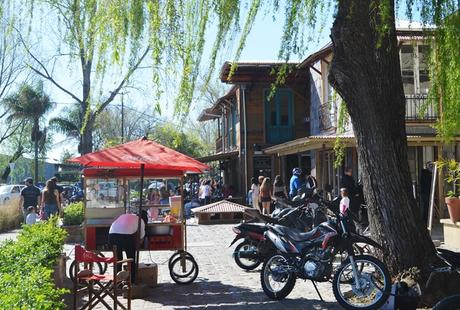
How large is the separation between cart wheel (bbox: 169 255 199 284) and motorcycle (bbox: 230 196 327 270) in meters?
1.11

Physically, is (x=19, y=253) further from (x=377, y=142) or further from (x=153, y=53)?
(x=377, y=142)

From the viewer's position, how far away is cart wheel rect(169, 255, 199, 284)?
9.34m

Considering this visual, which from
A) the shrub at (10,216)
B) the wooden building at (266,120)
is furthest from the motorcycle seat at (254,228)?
the wooden building at (266,120)

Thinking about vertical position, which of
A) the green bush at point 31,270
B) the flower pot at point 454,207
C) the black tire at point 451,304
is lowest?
the black tire at point 451,304

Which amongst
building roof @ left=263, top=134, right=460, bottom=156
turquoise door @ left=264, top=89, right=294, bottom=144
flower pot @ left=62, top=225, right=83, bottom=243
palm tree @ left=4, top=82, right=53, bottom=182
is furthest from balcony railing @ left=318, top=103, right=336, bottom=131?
palm tree @ left=4, top=82, right=53, bottom=182

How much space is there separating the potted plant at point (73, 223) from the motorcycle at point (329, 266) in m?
8.39

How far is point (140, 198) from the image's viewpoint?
888cm

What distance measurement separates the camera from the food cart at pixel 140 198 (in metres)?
8.81

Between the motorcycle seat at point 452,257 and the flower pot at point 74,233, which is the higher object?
the motorcycle seat at point 452,257

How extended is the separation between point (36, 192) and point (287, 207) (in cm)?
993

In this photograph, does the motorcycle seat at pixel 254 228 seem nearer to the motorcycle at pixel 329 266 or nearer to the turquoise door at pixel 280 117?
the motorcycle at pixel 329 266

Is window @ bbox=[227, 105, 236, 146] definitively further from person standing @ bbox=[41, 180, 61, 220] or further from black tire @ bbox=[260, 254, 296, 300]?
black tire @ bbox=[260, 254, 296, 300]

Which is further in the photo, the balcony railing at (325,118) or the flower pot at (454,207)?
the balcony railing at (325,118)

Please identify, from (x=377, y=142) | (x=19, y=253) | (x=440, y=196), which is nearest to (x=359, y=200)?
(x=440, y=196)
